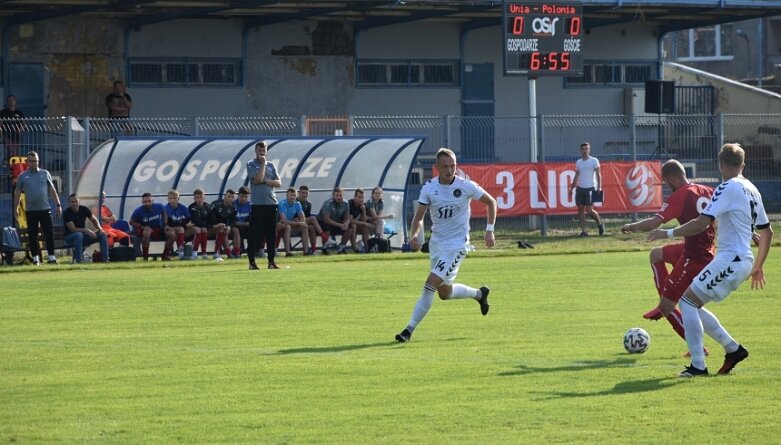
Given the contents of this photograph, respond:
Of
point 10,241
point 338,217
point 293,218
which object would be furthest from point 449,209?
point 338,217

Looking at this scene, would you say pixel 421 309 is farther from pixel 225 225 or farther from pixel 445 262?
pixel 225 225

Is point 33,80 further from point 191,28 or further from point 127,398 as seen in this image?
point 127,398

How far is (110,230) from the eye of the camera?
2512 centimetres

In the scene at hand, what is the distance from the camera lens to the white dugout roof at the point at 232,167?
25.8 m

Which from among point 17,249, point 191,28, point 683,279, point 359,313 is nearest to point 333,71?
point 191,28

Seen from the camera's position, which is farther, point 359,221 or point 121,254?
point 359,221

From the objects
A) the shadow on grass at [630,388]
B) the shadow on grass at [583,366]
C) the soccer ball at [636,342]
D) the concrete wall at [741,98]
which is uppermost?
the concrete wall at [741,98]

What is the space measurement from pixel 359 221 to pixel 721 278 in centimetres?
1678

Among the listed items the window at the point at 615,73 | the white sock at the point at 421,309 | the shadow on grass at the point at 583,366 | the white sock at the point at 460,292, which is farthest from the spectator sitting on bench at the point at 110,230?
the window at the point at 615,73

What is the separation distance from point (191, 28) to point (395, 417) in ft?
95.7

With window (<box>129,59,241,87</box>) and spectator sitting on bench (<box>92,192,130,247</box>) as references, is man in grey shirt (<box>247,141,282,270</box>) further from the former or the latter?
window (<box>129,59,241,87</box>)

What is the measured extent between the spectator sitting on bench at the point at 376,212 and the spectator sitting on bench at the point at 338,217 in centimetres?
49

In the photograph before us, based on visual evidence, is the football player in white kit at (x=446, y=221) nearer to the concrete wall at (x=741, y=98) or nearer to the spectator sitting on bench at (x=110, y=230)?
the spectator sitting on bench at (x=110, y=230)

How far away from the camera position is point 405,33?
39.5m
